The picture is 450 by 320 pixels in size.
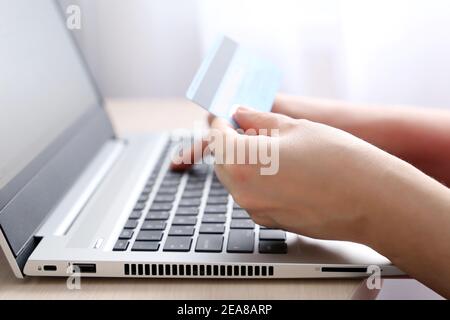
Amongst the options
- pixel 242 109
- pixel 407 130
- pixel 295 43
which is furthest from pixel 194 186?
pixel 295 43

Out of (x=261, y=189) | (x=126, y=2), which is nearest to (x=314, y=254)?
(x=261, y=189)

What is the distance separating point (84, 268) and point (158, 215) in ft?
0.35

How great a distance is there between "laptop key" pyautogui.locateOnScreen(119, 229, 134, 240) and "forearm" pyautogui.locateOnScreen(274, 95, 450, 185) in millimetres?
305

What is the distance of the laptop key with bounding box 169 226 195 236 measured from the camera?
0.50 m

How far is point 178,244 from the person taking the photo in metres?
0.48

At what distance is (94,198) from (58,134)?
0.11 m

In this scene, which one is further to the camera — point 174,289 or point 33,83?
point 33,83

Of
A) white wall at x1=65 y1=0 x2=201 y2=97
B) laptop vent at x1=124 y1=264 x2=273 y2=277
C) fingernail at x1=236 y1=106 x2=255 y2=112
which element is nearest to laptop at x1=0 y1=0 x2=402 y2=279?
laptop vent at x1=124 y1=264 x2=273 y2=277

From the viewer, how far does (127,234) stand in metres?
0.50

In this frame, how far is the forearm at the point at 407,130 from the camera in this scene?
611 mm

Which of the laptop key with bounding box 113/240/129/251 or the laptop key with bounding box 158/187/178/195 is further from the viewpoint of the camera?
the laptop key with bounding box 158/187/178/195

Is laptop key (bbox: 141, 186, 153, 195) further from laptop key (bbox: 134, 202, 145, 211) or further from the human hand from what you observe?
the human hand

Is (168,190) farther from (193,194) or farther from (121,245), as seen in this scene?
(121,245)

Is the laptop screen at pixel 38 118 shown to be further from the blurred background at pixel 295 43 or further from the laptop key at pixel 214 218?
the blurred background at pixel 295 43
